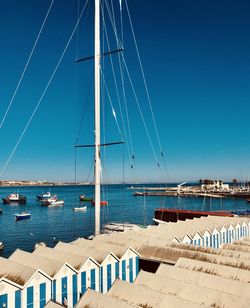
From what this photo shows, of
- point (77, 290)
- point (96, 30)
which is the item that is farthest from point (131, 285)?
point (96, 30)

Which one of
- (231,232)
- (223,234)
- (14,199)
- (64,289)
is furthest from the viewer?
(14,199)

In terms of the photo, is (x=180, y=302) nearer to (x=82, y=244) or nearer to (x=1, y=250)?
(x=82, y=244)

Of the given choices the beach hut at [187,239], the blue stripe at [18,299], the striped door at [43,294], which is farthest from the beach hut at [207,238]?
the blue stripe at [18,299]

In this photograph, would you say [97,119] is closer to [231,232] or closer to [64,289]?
[64,289]

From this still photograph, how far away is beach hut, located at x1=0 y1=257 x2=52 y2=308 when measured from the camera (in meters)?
14.9

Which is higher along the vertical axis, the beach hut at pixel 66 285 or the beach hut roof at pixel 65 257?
the beach hut roof at pixel 65 257

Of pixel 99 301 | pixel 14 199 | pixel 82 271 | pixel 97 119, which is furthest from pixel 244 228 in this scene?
pixel 14 199

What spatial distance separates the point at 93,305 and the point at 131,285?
6.48ft

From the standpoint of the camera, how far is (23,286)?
15.3 metres

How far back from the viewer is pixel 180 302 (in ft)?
39.9

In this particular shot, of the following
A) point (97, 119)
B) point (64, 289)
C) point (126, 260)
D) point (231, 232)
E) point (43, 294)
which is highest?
point (97, 119)

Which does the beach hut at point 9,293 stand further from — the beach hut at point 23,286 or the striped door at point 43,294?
the striped door at point 43,294

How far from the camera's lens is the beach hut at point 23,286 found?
14.9 metres

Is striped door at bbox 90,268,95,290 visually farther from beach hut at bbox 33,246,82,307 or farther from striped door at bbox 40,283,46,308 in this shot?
striped door at bbox 40,283,46,308
